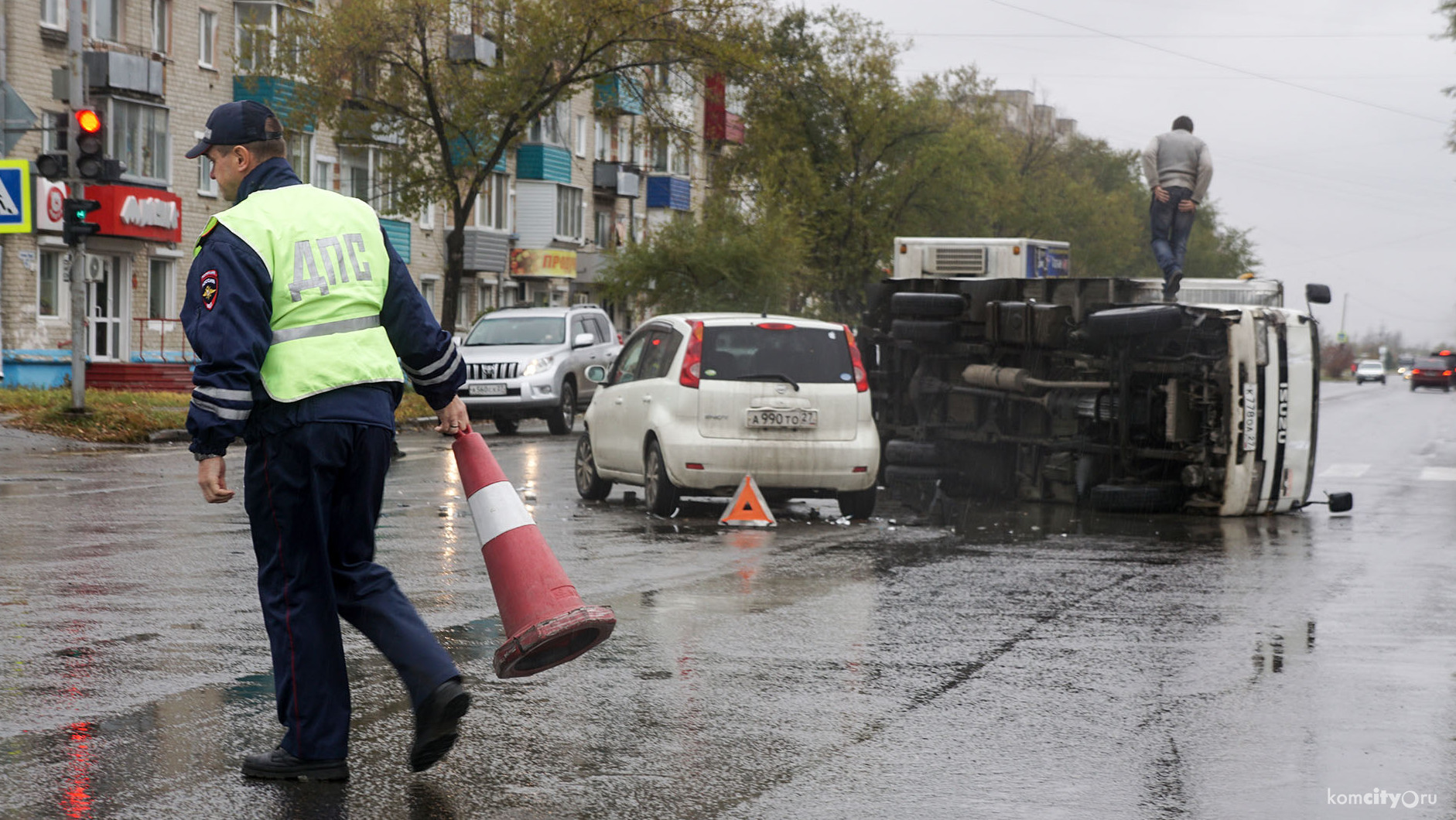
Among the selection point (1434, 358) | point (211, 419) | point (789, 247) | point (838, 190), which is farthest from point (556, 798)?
point (1434, 358)

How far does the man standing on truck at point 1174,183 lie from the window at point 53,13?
2835 centimetres

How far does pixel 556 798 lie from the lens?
494 cm

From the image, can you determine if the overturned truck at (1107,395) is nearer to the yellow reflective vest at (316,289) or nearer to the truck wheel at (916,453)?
the truck wheel at (916,453)

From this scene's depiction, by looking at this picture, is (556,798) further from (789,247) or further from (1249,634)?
(789,247)

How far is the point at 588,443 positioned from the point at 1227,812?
10752 millimetres

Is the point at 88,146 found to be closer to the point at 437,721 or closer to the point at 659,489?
the point at 659,489

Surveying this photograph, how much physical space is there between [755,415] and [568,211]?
52349mm

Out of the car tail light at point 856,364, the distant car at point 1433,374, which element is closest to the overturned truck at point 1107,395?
the car tail light at point 856,364

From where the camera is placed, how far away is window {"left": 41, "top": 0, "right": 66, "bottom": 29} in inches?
1486

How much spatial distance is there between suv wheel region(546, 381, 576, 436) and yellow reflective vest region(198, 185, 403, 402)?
71.6 feet

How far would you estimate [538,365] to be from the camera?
27031mm

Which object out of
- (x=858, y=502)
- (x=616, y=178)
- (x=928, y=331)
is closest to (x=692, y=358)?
(x=858, y=502)

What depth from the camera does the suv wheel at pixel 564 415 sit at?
2708cm

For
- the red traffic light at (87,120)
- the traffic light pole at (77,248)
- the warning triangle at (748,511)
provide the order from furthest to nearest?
the traffic light pole at (77,248) → the red traffic light at (87,120) → the warning triangle at (748,511)
